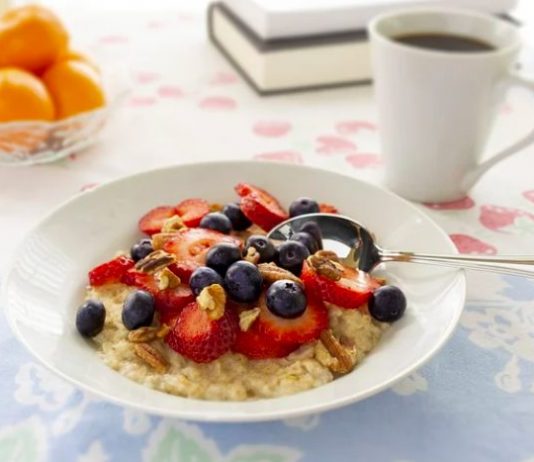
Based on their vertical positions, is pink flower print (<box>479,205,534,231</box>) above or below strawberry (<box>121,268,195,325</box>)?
below

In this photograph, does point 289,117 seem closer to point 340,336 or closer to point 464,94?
point 464,94

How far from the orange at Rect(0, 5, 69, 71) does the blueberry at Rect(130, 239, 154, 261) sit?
0.57 meters

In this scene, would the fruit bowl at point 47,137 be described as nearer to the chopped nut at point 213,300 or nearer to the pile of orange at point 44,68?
the pile of orange at point 44,68

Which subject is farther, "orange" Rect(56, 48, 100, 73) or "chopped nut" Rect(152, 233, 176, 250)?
"orange" Rect(56, 48, 100, 73)

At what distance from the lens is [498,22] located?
1.22 metres

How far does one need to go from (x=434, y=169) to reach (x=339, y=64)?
18.7 inches

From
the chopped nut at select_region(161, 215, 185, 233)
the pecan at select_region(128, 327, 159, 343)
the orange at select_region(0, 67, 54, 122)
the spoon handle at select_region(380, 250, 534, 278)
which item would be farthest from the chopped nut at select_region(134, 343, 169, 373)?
the orange at select_region(0, 67, 54, 122)

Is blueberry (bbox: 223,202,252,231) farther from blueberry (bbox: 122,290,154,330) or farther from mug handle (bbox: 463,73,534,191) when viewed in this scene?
mug handle (bbox: 463,73,534,191)

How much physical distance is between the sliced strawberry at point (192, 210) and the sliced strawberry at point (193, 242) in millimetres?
49

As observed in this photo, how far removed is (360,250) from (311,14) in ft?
2.30

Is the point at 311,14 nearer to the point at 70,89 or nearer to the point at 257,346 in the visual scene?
the point at 70,89

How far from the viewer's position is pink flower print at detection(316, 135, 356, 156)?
1390 millimetres

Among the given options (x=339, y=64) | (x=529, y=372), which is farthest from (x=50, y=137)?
(x=529, y=372)

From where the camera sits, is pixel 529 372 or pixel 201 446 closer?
pixel 201 446
